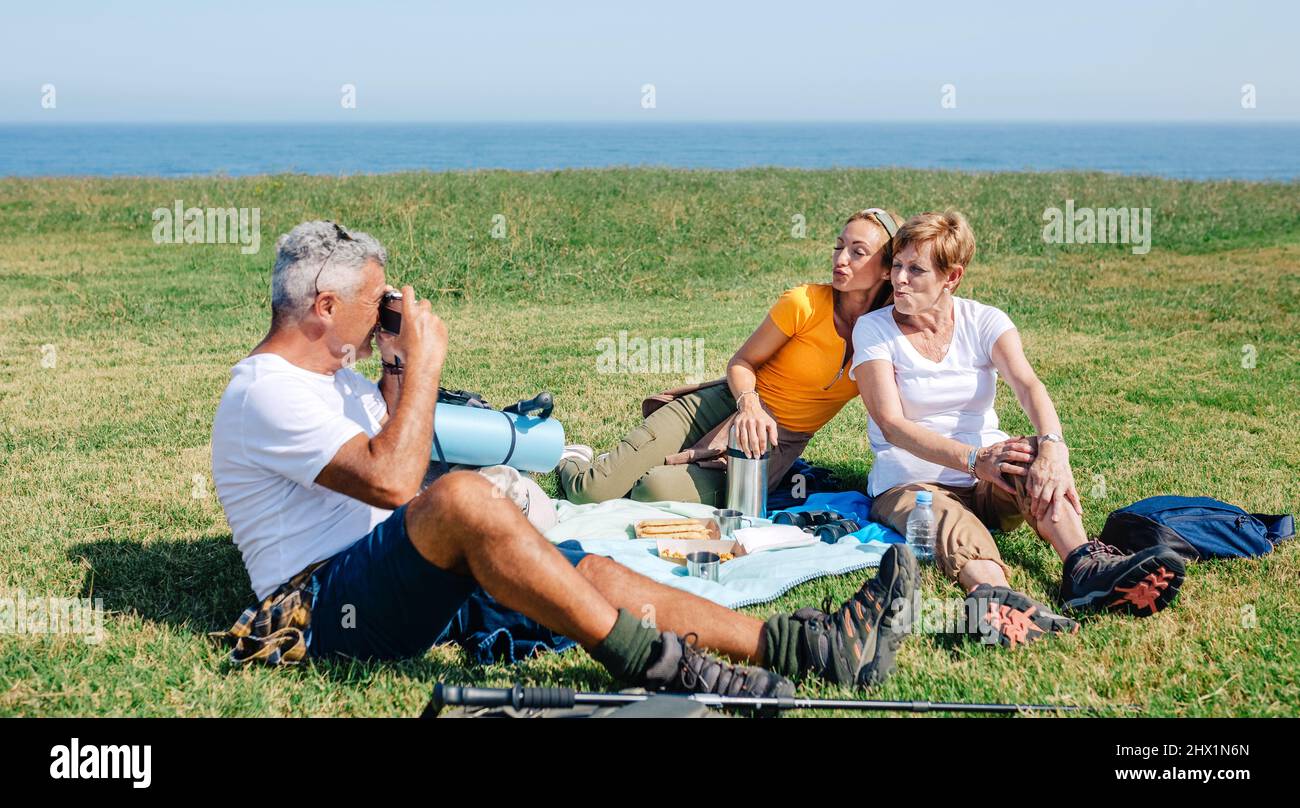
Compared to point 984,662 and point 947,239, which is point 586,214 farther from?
point 984,662

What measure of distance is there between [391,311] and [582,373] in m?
5.17

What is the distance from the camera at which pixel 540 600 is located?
3354 millimetres

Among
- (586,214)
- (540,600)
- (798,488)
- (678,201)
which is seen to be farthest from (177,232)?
(540,600)

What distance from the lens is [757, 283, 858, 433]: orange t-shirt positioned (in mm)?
5840

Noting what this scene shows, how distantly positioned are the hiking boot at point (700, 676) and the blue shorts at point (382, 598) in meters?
0.66

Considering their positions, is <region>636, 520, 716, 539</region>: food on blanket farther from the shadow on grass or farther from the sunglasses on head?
the shadow on grass

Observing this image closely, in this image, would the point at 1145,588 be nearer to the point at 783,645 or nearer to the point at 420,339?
the point at 783,645

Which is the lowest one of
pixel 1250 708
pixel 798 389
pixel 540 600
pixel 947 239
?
pixel 1250 708

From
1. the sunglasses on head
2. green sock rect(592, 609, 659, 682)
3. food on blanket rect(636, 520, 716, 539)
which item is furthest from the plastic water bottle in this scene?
green sock rect(592, 609, 659, 682)

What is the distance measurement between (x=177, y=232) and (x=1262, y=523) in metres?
17.9

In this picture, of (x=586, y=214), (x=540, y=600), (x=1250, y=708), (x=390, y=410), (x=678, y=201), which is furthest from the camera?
(x=678, y=201)

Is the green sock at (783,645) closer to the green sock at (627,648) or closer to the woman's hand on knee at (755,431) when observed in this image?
the green sock at (627,648)

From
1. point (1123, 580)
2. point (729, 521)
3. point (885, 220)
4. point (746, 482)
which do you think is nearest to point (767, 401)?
point (746, 482)

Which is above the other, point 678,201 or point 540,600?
point 678,201
